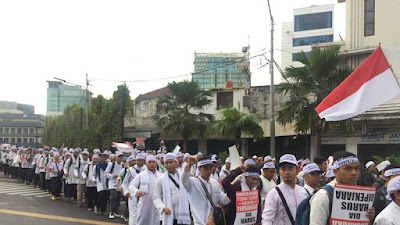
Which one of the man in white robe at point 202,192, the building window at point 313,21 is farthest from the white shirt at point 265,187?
the building window at point 313,21

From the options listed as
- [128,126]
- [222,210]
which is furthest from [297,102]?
[128,126]

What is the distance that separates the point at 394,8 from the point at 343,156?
77.9 ft

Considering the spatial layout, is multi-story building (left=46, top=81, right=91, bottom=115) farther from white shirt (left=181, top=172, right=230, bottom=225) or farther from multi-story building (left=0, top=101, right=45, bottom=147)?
white shirt (left=181, top=172, right=230, bottom=225)

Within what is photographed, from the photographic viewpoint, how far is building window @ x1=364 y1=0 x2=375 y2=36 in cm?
2584

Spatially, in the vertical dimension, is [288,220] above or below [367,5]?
below

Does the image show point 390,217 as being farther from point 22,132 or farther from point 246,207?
point 22,132

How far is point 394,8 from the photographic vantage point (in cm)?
2505

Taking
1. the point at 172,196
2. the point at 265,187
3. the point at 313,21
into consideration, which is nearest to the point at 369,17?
the point at 265,187

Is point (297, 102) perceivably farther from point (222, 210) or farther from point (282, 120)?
point (222, 210)

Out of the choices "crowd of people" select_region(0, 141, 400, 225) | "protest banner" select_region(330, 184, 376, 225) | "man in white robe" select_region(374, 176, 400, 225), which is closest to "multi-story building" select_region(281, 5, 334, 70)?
"crowd of people" select_region(0, 141, 400, 225)

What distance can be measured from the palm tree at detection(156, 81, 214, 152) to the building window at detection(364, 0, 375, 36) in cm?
1034

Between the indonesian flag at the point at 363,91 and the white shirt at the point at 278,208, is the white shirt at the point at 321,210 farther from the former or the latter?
the indonesian flag at the point at 363,91

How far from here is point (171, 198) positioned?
7.25 metres

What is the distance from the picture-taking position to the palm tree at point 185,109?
29578 millimetres
